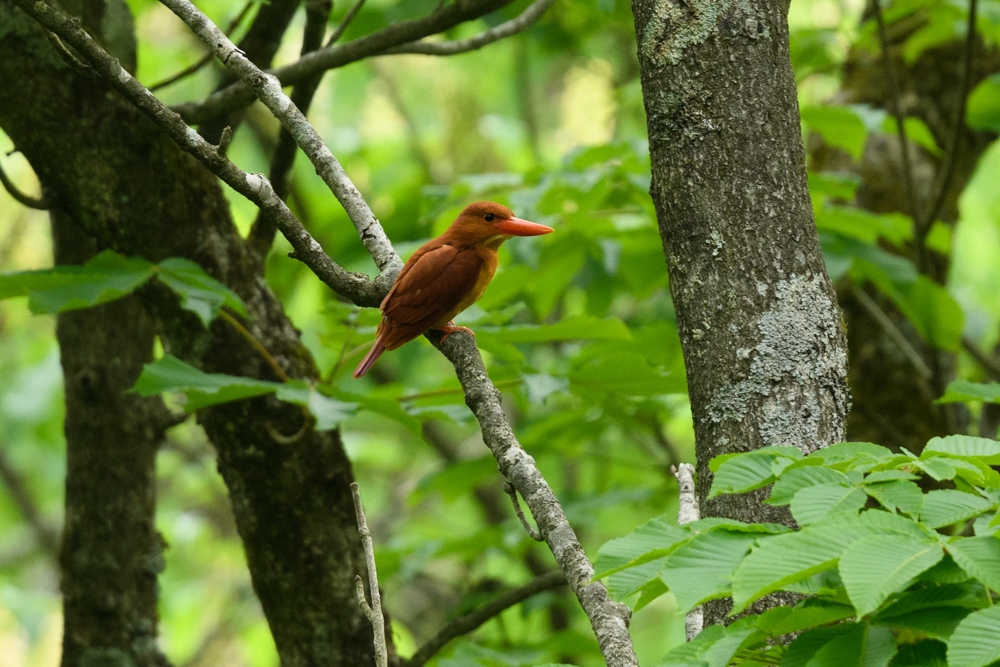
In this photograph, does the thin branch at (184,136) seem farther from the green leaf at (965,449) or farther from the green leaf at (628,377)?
the green leaf at (965,449)

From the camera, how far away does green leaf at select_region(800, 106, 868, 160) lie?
2734 millimetres

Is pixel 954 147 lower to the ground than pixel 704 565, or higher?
higher

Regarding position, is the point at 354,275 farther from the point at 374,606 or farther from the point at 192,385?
the point at 374,606

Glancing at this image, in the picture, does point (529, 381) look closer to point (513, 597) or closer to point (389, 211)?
point (513, 597)

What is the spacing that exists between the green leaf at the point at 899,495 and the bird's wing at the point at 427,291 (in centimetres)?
114

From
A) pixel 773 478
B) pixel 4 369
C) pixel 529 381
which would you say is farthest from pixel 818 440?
pixel 4 369

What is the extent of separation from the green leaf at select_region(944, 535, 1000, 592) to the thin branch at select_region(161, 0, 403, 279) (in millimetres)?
1193

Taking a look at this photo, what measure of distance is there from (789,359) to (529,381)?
0.92m

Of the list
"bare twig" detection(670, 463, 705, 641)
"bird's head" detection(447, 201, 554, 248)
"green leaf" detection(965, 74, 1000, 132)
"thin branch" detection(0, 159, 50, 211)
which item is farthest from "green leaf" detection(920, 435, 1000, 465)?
"green leaf" detection(965, 74, 1000, 132)

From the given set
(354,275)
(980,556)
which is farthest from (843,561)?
(354,275)

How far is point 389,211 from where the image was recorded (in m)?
4.21

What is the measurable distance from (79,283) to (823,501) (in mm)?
1718

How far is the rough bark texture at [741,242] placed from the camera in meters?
1.42

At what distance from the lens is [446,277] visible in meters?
2.25
